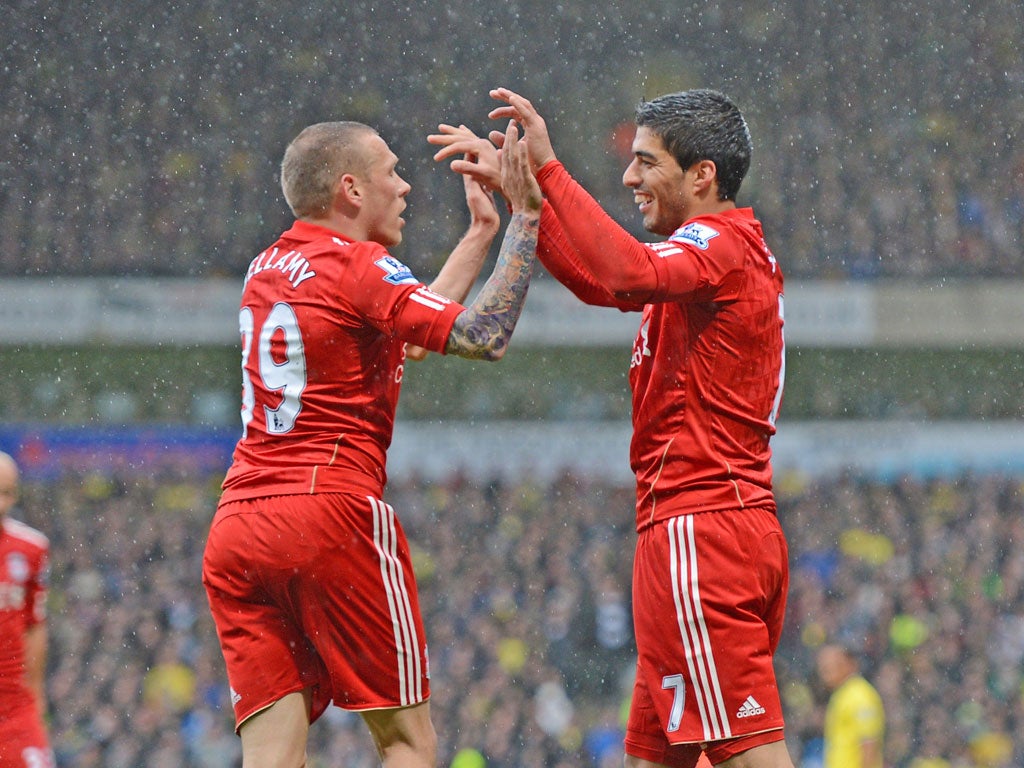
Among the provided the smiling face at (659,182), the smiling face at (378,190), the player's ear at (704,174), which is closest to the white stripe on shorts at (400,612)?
the smiling face at (378,190)

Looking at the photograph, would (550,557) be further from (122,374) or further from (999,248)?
(999,248)

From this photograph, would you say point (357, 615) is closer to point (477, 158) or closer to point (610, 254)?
point (610, 254)

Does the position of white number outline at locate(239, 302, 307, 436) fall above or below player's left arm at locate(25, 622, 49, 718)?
above

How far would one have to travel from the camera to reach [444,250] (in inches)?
687

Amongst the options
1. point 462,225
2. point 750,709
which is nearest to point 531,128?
point 750,709

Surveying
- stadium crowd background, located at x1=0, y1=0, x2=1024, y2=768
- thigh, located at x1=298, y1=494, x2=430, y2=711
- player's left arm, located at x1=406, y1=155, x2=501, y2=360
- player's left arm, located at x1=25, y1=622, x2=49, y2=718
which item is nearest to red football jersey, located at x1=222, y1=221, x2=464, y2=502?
thigh, located at x1=298, y1=494, x2=430, y2=711

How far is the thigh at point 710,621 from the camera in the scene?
3.30m

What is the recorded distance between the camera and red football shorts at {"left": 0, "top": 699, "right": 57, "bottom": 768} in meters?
5.00

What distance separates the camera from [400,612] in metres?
3.38

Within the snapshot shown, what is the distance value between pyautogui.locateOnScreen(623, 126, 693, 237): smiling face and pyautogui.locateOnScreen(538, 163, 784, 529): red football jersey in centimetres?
9

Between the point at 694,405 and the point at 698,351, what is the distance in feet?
0.45

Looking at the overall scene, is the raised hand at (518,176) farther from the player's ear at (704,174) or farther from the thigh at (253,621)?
the thigh at (253,621)

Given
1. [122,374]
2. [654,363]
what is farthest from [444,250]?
[654,363]

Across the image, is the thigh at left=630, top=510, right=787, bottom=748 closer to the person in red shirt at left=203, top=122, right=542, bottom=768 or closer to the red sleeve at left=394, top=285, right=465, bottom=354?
the person in red shirt at left=203, top=122, right=542, bottom=768
